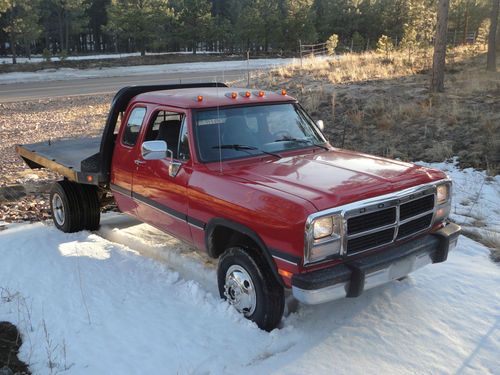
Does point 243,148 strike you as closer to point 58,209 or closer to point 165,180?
point 165,180

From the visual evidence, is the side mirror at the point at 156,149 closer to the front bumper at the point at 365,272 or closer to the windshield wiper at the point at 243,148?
the windshield wiper at the point at 243,148

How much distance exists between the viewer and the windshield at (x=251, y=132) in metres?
4.70

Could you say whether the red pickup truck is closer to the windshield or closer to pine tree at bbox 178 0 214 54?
the windshield

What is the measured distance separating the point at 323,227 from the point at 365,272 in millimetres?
487

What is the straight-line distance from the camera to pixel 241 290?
423cm

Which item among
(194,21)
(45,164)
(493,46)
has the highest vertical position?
→ (194,21)

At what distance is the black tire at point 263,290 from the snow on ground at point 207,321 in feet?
0.34

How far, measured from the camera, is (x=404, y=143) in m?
11.0

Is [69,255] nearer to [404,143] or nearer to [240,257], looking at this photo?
[240,257]

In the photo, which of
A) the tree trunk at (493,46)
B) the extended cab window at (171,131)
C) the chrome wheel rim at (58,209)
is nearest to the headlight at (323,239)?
the extended cab window at (171,131)

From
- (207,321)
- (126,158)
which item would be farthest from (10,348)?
(126,158)

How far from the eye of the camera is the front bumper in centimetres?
359

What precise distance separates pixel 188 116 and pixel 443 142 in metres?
7.34

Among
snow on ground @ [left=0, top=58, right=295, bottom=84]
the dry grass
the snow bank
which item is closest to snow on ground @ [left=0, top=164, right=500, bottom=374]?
the snow bank
